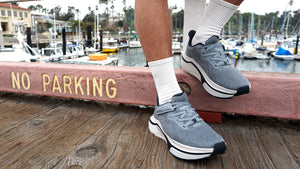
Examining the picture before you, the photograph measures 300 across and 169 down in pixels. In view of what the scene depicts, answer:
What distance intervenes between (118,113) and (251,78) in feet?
1.84

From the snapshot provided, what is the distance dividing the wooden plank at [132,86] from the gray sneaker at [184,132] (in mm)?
193

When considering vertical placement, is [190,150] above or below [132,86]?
below

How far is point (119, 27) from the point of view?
39562 mm

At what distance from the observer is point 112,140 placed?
0.67 meters

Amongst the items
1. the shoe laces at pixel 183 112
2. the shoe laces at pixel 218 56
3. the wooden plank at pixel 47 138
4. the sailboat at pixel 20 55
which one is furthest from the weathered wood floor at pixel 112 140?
the sailboat at pixel 20 55

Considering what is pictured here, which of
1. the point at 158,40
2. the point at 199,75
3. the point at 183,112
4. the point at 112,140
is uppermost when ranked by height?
the point at 158,40

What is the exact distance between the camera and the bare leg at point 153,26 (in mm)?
609

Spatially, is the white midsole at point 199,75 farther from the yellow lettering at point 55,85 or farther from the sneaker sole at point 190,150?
the yellow lettering at point 55,85

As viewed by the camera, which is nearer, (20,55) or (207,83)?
(207,83)

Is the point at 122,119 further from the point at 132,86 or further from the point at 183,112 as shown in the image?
the point at 183,112

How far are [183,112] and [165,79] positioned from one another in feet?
0.40

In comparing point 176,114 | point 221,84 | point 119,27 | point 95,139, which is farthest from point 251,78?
point 119,27

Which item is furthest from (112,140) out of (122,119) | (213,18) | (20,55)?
(20,55)

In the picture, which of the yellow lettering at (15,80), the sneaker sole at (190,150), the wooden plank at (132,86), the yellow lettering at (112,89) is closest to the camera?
the sneaker sole at (190,150)
